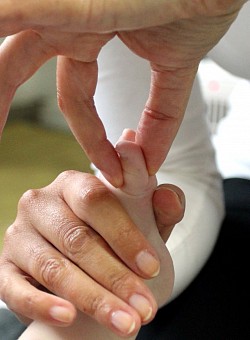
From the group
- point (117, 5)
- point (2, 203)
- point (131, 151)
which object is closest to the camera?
point (117, 5)

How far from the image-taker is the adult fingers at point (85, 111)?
1.66 ft

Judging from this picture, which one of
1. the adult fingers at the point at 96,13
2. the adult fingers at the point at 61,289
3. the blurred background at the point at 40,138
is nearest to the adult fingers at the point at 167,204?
the adult fingers at the point at 61,289

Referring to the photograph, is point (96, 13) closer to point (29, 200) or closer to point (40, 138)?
point (29, 200)

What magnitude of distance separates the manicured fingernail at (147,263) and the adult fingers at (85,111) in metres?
0.07

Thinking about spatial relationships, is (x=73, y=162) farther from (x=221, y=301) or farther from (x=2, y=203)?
(x=221, y=301)

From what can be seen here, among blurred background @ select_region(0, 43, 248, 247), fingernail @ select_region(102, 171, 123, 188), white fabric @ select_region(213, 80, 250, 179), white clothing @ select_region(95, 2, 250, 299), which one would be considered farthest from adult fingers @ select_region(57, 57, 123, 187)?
blurred background @ select_region(0, 43, 248, 247)

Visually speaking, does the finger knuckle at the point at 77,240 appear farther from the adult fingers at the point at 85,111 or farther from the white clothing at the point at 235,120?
the white clothing at the point at 235,120

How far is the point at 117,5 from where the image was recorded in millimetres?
406

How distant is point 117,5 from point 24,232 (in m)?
0.29

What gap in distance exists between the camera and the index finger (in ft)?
1.72

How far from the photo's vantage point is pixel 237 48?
800 millimetres

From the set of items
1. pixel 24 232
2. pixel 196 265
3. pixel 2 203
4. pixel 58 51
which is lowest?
pixel 2 203

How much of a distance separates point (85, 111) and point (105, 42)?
8cm

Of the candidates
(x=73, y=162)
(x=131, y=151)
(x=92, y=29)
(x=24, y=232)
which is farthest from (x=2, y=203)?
(x=92, y=29)
